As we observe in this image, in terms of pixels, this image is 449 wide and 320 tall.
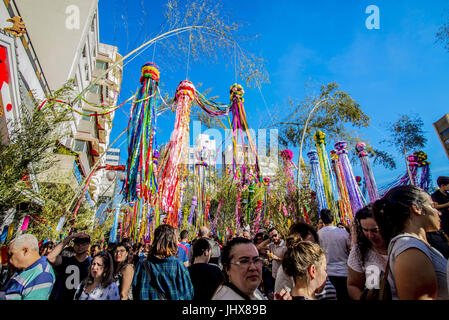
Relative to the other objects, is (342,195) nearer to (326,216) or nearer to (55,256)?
(326,216)

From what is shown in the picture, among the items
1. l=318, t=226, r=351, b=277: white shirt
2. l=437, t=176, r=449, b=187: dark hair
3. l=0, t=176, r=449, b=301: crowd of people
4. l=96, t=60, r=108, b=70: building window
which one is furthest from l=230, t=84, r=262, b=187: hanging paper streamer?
l=96, t=60, r=108, b=70: building window

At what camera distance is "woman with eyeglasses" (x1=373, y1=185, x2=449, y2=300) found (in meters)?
1.25

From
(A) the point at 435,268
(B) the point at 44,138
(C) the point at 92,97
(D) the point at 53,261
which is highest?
(C) the point at 92,97

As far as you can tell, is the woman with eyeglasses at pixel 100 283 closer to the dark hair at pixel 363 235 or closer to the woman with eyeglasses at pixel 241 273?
the woman with eyeglasses at pixel 241 273

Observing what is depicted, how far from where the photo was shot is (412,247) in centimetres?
132

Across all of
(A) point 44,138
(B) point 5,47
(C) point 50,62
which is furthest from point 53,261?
(C) point 50,62

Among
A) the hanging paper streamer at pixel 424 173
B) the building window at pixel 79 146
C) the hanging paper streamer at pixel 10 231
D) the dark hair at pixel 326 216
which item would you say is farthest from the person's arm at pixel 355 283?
the building window at pixel 79 146

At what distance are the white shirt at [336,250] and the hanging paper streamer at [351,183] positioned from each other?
423 cm

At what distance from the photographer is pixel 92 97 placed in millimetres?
18109

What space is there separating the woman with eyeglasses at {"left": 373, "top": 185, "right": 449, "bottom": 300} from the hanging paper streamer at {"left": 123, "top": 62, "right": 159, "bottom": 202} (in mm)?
3320

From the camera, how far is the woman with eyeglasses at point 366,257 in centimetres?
194

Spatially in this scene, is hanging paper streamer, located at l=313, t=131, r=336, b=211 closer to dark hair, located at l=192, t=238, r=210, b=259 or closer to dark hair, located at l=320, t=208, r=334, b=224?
dark hair, located at l=320, t=208, r=334, b=224
